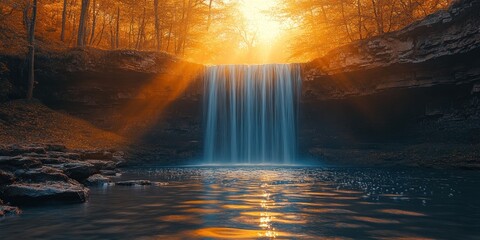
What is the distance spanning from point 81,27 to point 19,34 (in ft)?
15.2

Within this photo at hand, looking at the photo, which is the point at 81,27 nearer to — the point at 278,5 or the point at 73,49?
the point at 73,49

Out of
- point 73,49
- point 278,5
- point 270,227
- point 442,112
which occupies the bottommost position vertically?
point 270,227

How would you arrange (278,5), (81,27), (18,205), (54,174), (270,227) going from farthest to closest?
(278,5) < (81,27) < (54,174) < (18,205) < (270,227)

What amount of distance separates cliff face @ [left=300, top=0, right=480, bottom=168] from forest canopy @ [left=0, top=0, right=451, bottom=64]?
14.5 ft

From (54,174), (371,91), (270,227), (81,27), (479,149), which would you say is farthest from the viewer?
(81,27)

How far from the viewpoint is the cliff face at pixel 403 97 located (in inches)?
907

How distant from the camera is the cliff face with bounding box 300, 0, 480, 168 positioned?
23.0 metres

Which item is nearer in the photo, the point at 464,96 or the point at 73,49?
the point at 464,96

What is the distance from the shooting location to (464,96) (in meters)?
25.9

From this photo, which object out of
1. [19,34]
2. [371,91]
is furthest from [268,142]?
[19,34]

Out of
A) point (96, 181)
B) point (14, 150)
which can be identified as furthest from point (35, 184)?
point (14, 150)

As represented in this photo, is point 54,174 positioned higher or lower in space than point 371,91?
lower

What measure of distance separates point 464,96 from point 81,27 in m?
29.5

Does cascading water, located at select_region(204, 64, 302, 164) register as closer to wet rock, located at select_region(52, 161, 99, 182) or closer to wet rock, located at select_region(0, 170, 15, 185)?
wet rock, located at select_region(52, 161, 99, 182)
